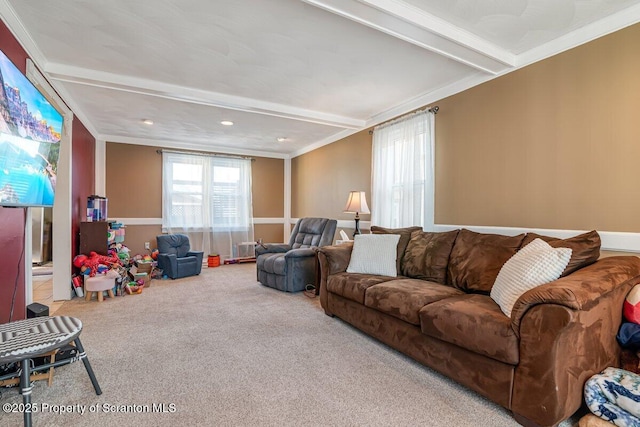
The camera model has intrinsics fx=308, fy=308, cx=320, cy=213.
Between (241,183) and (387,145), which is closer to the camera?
(387,145)

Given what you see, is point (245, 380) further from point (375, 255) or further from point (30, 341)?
point (375, 255)

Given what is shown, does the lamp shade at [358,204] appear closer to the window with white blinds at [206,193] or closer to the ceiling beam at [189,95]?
the ceiling beam at [189,95]

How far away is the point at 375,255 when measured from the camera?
3.10 m

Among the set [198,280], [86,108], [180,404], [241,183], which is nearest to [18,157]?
[180,404]

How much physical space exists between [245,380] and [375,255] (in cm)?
165

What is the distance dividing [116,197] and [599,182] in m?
6.67

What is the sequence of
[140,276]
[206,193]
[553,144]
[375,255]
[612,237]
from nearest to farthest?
1. [612,237]
2. [553,144]
3. [375,255]
4. [140,276]
5. [206,193]

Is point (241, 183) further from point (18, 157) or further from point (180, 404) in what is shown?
point (180, 404)

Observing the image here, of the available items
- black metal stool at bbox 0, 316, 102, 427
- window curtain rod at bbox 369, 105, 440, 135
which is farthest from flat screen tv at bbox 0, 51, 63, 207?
window curtain rod at bbox 369, 105, 440, 135

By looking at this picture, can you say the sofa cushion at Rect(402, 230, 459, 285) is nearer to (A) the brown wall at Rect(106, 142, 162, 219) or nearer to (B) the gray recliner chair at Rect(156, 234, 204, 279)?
(B) the gray recliner chair at Rect(156, 234, 204, 279)

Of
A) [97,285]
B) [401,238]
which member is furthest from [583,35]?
[97,285]

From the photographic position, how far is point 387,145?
4.09 m

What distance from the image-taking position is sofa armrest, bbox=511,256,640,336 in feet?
4.76

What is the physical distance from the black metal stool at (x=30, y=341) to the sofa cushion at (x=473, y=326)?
210cm
